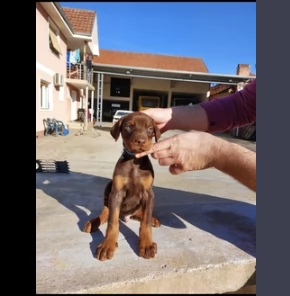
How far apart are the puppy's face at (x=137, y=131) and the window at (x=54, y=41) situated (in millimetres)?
10768

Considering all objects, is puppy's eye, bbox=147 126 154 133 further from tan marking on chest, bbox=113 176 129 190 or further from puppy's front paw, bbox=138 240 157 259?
puppy's front paw, bbox=138 240 157 259

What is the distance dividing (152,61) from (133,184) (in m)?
25.5

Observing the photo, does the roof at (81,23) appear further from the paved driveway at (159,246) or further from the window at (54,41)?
the paved driveway at (159,246)

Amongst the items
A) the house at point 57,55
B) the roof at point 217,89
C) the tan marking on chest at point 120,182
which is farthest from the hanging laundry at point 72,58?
the tan marking on chest at point 120,182

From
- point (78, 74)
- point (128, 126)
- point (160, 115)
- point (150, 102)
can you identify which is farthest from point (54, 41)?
point (150, 102)

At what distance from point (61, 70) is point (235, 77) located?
11554 mm

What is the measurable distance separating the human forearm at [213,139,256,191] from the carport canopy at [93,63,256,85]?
15727 mm

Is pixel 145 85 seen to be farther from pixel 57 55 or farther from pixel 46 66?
pixel 46 66

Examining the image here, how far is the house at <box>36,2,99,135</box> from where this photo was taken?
31.6ft

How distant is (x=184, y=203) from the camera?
10.2ft

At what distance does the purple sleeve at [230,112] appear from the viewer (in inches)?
91.2
